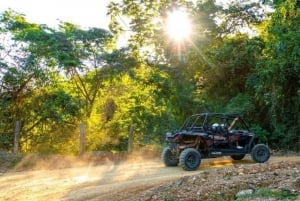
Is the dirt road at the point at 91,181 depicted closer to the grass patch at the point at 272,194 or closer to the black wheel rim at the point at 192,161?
the black wheel rim at the point at 192,161

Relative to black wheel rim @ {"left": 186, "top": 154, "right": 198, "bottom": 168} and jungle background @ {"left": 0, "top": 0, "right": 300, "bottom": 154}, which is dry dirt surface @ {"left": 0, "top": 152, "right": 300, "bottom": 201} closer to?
black wheel rim @ {"left": 186, "top": 154, "right": 198, "bottom": 168}

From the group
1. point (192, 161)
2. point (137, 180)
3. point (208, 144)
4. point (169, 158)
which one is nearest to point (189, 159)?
point (192, 161)

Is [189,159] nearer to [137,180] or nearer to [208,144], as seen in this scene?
[208,144]

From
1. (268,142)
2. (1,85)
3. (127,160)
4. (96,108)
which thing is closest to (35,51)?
(1,85)

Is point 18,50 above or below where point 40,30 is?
below

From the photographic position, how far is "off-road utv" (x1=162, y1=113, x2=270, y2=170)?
11447 millimetres

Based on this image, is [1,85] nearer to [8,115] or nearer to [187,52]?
[8,115]

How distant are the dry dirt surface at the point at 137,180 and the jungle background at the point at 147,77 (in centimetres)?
338

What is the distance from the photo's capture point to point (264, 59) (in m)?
16.7

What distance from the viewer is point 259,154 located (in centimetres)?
1257

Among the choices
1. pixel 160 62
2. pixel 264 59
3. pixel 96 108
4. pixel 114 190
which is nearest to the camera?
pixel 114 190

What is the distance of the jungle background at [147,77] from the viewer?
52.4ft

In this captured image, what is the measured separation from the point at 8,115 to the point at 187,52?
8.55m

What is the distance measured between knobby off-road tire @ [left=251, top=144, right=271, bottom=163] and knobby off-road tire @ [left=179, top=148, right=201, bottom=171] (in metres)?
2.07
